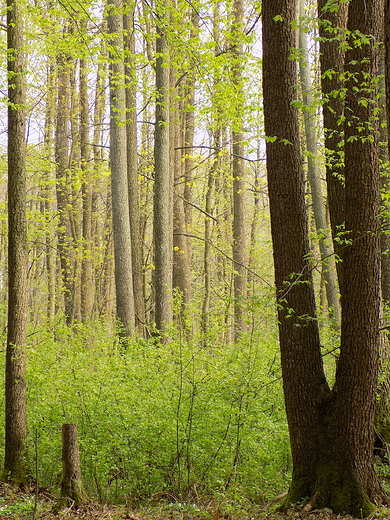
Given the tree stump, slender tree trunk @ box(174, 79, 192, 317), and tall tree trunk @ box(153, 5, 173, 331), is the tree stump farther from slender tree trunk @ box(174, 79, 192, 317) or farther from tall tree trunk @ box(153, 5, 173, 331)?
slender tree trunk @ box(174, 79, 192, 317)

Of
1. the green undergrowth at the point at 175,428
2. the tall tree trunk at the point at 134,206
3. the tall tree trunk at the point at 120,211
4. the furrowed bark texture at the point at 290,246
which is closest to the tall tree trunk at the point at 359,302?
the furrowed bark texture at the point at 290,246

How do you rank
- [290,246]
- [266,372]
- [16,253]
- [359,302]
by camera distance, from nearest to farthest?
[359,302]
[290,246]
[16,253]
[266,372]

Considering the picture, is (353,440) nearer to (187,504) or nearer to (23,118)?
(187,504)

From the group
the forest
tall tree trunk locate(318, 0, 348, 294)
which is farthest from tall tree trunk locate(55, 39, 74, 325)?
tall tree trunk locate(318, 0, 348, 294)

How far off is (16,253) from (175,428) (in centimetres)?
316

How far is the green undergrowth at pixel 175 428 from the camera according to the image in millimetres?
6391

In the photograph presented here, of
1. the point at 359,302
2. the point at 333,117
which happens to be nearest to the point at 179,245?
the point at 333,117

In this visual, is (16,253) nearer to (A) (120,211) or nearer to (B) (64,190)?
(A) (120,211)

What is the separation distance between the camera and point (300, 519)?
15.5 feet

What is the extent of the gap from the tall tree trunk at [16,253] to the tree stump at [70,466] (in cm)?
191

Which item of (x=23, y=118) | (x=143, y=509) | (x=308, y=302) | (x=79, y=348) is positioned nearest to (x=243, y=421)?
(x=143, y=509)

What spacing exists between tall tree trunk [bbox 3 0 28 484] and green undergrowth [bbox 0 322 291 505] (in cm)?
27

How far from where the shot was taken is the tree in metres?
4.89

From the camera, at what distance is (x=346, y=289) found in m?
5.01
